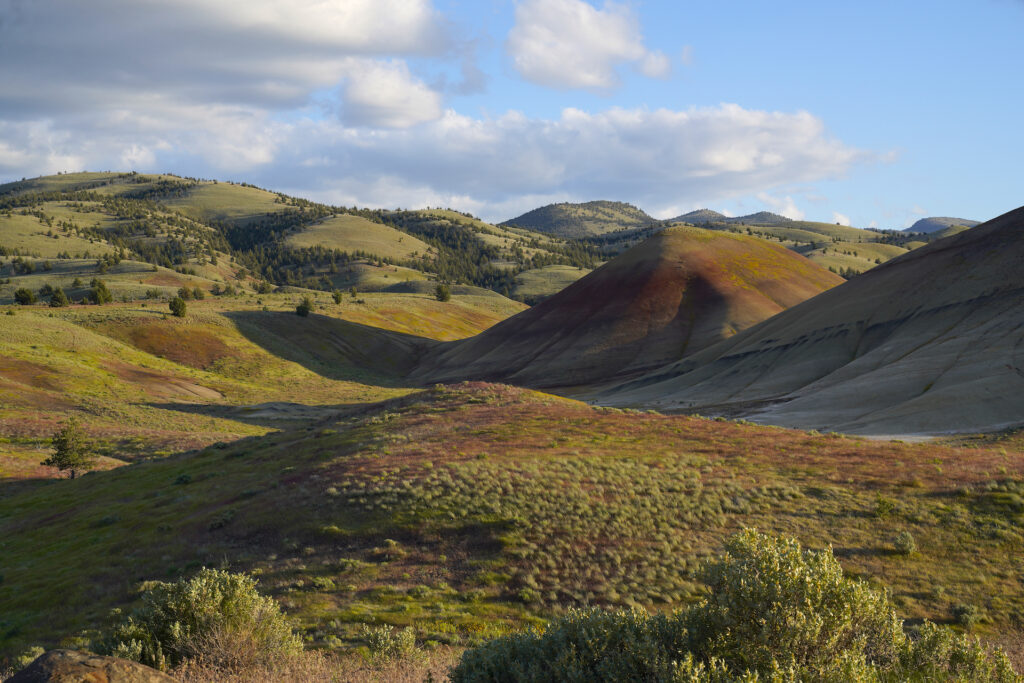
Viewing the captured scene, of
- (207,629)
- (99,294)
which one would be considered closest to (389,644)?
(207,629)

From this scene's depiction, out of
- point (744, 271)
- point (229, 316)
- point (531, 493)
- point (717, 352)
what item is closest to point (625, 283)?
point (744, 271)

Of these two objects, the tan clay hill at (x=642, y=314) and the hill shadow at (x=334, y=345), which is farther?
the hill shadow at (x=334, y=345)

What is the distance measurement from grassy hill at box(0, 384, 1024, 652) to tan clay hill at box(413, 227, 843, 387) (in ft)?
209

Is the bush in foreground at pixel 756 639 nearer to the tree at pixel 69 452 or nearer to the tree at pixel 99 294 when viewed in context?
the tree at pixel 69 452

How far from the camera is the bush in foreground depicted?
30.5 feet

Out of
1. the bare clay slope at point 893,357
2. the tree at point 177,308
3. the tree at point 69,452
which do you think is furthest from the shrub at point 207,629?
the tree at point 177,308

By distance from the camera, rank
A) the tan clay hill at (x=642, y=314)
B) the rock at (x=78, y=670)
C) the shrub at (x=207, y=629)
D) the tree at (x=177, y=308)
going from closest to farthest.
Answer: the rock at (x=78, y=670)
the shrub at (x=207, y=629)
the tan clay hill at (x=642, y=314)
the tree at (x=177, y=308)

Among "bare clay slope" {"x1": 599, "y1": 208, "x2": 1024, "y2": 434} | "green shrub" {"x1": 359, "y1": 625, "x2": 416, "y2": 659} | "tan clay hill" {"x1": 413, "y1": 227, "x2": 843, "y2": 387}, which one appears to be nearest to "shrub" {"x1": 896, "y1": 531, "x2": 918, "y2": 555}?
"green shrub" {"x1": 359, "y1": 625, "x2": 416, "y2": 659}

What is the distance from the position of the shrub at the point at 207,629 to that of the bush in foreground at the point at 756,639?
506 cm

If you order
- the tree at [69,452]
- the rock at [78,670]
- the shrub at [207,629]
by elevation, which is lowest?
the tree at [69,452]

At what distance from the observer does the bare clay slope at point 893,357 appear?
144ft

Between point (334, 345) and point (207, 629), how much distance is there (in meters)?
110

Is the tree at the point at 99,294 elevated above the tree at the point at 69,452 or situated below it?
above

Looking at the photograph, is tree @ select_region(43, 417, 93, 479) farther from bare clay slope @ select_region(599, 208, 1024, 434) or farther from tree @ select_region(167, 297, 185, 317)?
tree @ select_region(167, 297, 185, 317)
